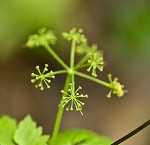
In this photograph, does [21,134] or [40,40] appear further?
[40,40]

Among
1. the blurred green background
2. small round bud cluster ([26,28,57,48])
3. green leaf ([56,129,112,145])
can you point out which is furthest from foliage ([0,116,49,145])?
the blurred green background

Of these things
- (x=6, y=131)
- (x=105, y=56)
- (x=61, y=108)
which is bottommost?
(x=6, y=131)

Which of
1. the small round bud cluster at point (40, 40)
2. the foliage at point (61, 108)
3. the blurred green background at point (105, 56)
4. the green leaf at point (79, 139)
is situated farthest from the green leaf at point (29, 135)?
the blurred green background at point (105, 56)

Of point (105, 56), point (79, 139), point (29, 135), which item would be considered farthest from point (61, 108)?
point (105, 56)

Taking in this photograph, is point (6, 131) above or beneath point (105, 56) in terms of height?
beneath

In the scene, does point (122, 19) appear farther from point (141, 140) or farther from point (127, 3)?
point (141, 140)

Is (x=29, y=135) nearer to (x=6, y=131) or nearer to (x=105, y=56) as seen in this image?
(x=6, y=131)
